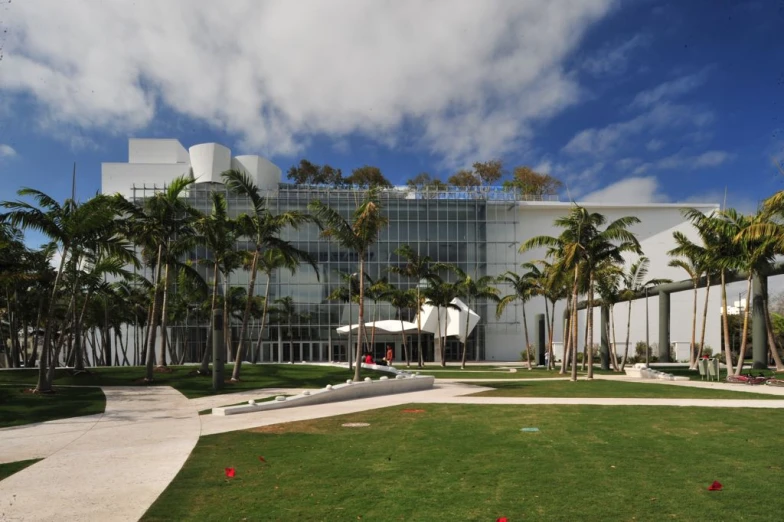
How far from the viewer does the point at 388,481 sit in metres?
8.30

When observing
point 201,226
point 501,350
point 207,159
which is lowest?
point 501,350

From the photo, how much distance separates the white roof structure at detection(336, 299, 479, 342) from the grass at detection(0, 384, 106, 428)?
32.3m

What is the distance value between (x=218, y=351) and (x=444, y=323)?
34903 mm

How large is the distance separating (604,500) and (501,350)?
57560mm

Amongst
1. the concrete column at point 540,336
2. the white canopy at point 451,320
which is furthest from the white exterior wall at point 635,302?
the concrete column at point 540,336

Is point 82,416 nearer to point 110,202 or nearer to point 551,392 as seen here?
point 110,202

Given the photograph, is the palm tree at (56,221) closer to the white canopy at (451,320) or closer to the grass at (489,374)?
the grass at (489,374)

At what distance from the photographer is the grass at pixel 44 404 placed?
15.4 m

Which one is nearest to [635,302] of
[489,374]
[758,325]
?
[758,325]

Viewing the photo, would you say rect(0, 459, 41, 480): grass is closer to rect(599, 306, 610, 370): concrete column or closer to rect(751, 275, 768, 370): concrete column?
rect(751, 275, 768, 370): concrete column

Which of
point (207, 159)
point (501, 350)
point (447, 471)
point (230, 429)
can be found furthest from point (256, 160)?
point (447, 471)

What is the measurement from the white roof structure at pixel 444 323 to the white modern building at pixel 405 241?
6210mm

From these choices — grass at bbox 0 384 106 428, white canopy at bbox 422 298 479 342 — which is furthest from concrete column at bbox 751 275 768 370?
grass at bbox 0 384 106 428

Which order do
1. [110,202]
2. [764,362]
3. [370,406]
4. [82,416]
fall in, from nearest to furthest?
[82,416], [370,406], [110,202], [764,362]
